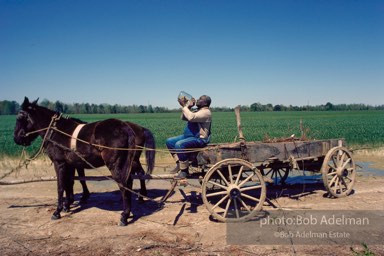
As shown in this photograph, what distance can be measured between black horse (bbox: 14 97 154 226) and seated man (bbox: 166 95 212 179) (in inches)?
37.7

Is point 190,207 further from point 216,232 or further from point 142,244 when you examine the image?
point 142,244

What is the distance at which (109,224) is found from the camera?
5.95 metres

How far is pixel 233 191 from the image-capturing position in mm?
5770

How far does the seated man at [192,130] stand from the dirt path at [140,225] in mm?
1151

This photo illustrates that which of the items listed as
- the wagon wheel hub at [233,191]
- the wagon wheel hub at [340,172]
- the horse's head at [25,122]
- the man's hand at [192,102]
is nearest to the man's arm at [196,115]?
the man's hand at [192,102]

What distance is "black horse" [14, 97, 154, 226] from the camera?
6102 mm

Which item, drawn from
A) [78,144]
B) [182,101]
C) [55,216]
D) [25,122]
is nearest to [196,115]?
[182,101]

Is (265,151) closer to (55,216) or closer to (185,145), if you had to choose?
(185,145)

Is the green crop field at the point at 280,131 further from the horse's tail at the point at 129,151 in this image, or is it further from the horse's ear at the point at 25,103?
the horse's ear at the point at 25,103

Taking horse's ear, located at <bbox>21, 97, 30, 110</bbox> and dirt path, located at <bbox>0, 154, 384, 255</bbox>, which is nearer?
dirt path, located at <bbox>0, 154, 384, 255</bbox>

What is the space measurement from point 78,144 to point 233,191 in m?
3.53

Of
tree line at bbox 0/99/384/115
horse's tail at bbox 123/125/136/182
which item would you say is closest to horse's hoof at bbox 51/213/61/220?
horse's tail at bbox 123/125/136/182

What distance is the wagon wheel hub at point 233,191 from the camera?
575cm

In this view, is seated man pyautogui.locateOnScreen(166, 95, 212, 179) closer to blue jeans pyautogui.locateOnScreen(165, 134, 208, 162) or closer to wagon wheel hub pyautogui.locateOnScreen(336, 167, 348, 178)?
blue jeans pyautogui.locateOnScreen(165, 134, 208, 162)
